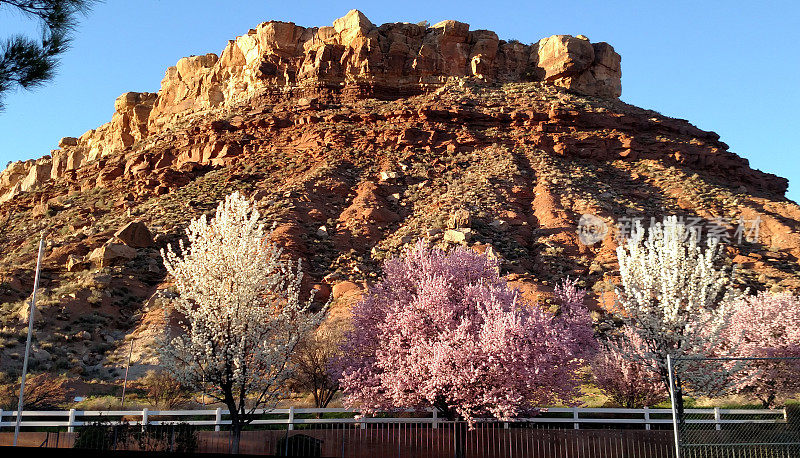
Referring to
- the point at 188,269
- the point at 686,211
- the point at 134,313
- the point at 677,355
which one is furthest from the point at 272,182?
the point at 677,355

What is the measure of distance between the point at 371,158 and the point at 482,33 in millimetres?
26360

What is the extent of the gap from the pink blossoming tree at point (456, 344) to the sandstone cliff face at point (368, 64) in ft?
161

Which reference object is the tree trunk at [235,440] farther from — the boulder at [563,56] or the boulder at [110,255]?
the boulder at [563,56]

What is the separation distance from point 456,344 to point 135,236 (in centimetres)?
3424

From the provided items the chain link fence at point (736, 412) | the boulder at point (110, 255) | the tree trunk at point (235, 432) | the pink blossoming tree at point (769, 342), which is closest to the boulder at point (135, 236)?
the boulder at point (110, 255)

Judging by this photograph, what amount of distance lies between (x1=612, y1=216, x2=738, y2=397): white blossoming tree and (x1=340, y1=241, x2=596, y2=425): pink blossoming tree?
78.0 inches

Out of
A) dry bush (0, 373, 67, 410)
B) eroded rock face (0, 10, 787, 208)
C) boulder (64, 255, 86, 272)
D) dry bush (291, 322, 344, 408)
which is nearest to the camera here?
dry bush (0, 373, 67, 410)

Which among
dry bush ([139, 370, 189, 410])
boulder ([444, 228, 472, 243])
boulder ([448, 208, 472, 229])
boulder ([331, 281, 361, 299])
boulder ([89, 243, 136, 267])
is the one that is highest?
boulder ([448, 208, 472, 229])

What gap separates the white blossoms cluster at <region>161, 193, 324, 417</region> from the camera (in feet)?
56.5

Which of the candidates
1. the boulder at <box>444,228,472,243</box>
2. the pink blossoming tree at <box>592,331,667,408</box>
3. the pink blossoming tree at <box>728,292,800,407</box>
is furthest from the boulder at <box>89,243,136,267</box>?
the pink blossoming tree at <box>728,292,800,407</box>

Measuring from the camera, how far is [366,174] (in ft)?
178

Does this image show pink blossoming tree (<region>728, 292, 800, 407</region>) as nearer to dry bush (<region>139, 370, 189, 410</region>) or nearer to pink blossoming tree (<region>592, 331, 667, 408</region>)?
pink blossoming tree (<region>592, 331, 667, 408</region>)

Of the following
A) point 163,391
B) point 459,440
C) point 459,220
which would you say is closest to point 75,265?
point 163,391

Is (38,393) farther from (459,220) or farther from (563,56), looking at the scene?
(563,56)
